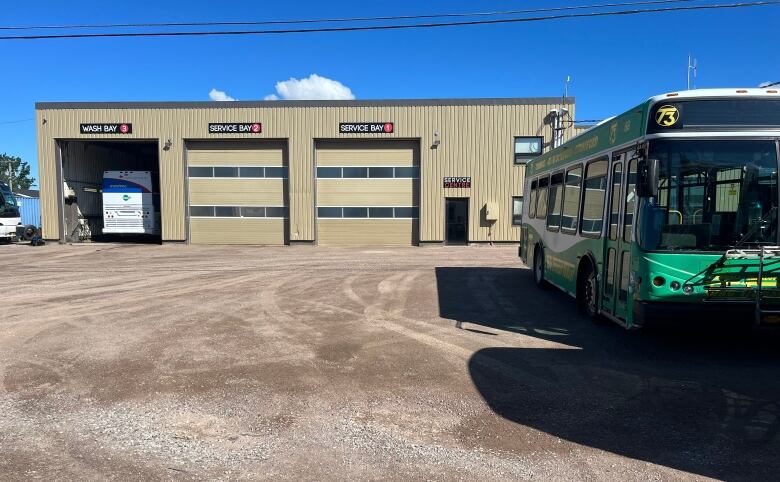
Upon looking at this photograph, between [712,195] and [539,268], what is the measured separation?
585 centimetres

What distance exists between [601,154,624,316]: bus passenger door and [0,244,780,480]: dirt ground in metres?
0.59

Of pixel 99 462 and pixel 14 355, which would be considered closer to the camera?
pixel 99 462

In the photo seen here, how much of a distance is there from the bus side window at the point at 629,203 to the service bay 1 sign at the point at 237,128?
796 inches

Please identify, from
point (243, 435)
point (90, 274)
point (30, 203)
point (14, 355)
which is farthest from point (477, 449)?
point (30, 203)

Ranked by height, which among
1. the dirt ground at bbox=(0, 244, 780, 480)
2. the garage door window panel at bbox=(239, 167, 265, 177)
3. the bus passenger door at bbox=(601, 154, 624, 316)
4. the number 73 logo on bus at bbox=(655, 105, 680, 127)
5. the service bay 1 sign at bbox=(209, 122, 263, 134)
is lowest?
the dirt ground at bbox=(0, 244, 780, 480)

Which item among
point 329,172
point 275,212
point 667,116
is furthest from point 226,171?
point 667,116

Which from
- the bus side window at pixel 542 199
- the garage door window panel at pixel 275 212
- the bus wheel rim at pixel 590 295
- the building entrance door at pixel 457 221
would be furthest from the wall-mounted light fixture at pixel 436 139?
the bus wheel rim at pixel 590 295

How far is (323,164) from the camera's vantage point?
79.1 feet

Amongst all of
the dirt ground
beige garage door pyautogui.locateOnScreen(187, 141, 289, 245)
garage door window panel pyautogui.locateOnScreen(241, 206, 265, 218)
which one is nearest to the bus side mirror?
the dirt ground

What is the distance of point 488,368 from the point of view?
18.5 ft

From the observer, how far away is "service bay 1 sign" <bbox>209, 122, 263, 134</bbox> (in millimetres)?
23781

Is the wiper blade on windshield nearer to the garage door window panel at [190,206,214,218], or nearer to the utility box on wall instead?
the utility box on wall

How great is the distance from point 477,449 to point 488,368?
6.27 feet

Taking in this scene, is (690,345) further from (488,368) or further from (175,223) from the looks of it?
(175,223)
